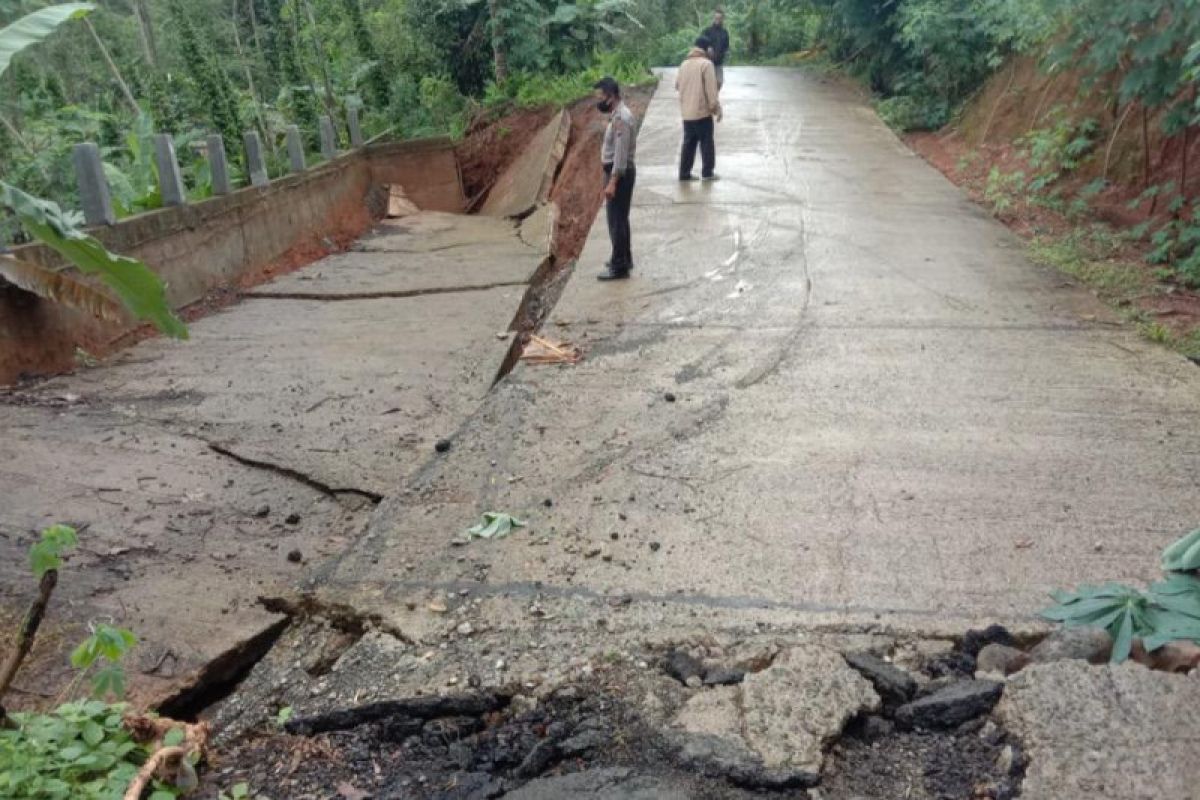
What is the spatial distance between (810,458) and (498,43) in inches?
523

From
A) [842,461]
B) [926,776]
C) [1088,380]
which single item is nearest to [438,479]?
[842,461]

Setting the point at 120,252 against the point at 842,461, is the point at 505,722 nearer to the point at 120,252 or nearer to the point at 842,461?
the point at 842,461

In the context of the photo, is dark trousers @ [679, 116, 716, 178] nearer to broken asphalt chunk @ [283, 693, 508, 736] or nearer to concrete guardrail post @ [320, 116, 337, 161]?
concrete guardrail post @ [320, 116, 337, 161]

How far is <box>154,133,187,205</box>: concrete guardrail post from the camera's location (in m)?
8.07

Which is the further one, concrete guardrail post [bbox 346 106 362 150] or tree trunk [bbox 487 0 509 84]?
tree trunk [bbox 487 0 509 84]

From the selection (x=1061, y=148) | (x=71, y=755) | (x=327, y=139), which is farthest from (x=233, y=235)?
(x=1061, y=148)

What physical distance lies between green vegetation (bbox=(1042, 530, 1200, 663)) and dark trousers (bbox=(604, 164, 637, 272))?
5.58 meters

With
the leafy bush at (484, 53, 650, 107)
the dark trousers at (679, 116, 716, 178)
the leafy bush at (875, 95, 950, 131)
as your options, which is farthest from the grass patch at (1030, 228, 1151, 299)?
the leafy bush at (484, 53, 650, 107)

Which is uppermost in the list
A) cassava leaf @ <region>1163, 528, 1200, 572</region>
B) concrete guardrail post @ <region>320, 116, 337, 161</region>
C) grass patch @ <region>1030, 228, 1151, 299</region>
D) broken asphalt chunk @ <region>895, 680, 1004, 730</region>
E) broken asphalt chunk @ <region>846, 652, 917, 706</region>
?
concrete guardrail post @ <region>320, 116, 337, 161</region>

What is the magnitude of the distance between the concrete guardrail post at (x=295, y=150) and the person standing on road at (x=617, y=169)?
5.01 m

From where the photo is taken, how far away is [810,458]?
15.7 feet

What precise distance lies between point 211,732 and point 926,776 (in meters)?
2.36

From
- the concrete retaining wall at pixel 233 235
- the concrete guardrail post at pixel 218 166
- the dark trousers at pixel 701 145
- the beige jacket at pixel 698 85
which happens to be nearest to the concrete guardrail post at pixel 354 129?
the concrete retaining wall at pixel 233 235

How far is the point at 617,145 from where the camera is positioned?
7809 millimetres
